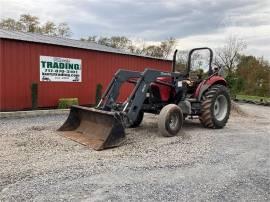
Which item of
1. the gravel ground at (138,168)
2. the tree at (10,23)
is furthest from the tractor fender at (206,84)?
the tree at (10,23)

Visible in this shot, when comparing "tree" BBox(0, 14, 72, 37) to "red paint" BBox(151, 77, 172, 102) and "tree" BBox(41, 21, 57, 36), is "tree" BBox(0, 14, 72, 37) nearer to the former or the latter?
"tree" BBox(41, 21, 57, 36)

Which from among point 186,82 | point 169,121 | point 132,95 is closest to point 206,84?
point 186,82

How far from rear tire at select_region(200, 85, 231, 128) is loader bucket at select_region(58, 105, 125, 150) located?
3.06 metres

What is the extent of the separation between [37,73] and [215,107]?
7.07 metres

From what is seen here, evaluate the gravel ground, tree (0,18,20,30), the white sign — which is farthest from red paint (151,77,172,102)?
tree (0,18,20,30)

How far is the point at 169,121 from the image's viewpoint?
825cm

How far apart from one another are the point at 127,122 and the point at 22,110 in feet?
22.6

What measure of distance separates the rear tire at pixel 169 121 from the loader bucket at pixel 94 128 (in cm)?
133

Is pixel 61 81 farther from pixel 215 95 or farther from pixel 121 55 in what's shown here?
pixel 215 95

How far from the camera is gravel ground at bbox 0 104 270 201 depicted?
453 centimetres

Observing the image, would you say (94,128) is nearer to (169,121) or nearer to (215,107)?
(169,121)

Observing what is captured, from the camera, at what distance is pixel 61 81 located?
1474 centimetres

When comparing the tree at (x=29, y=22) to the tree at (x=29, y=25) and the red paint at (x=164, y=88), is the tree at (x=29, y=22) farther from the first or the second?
the red paint at (x=164, y=88)

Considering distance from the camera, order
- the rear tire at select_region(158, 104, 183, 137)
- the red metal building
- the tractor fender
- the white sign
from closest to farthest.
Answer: the rear tire at select_region(158, 104, 183, 137), the tractor fender, the red metal building, the white sign
